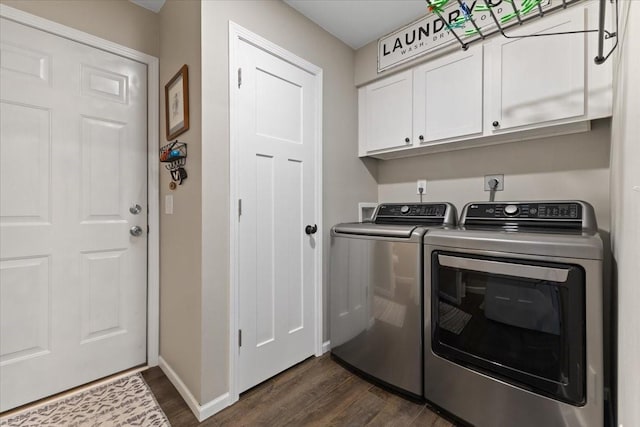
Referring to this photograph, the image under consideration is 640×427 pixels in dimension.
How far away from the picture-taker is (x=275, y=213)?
179 centimetres

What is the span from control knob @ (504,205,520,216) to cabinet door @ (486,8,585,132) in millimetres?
468

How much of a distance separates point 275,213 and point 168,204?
0.70 m

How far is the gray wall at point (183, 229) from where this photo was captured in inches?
58.1

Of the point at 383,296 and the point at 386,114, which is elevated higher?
the point at 386,114

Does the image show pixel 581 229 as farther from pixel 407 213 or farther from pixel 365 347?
pixel 365 347

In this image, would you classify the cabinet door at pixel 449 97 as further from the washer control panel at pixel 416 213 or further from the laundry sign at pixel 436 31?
the washer control panel at pixel 416 213

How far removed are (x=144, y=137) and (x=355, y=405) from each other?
7.09ft

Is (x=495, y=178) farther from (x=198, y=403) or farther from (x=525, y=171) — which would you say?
(x=198, y=403)

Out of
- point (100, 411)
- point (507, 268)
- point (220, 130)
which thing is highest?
point (220, 130)

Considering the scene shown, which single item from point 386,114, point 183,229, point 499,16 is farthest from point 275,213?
point 499,16

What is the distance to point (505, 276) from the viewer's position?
126 cm

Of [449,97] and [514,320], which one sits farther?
[449,97]

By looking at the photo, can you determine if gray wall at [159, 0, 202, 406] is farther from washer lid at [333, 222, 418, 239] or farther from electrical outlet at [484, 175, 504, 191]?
electrical outlet at [484, 175, 504, 191]

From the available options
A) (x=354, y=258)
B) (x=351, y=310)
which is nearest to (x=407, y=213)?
(x=354, y=258)
